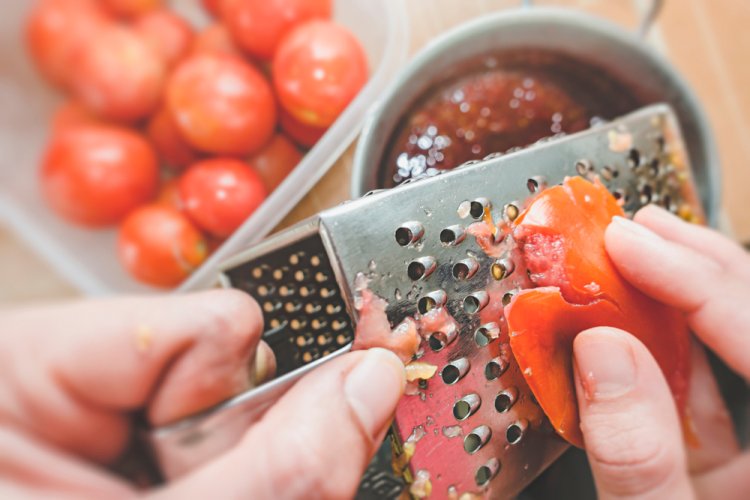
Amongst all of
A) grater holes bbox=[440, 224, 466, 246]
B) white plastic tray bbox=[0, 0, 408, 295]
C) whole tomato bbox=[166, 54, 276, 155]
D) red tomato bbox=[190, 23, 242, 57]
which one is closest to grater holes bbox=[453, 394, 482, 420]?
grater holes bbox=[440, 224, 466, 246]

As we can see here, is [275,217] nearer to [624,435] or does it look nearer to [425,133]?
[425,133]

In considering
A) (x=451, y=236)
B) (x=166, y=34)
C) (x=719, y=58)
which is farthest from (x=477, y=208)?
(x=719, y=58)

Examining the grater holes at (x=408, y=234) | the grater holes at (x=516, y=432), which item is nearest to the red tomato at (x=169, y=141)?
the grater holes at (x=408, y=234)

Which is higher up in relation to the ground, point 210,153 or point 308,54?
point 308,54

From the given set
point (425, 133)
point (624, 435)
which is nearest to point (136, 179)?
point (425, 133)

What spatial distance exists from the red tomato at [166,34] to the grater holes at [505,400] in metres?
0.54

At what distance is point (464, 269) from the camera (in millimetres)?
385

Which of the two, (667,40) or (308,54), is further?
(667,40)

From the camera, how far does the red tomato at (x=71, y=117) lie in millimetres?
593

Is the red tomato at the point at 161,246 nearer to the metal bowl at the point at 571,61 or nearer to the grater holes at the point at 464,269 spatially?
the metal bowl at the point at 571,61

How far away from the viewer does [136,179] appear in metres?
0.60

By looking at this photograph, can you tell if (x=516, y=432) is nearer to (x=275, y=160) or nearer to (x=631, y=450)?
(x=631, y=450)

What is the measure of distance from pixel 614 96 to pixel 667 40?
240 mm

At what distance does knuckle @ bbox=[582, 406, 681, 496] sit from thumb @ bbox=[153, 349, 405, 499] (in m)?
0.18
